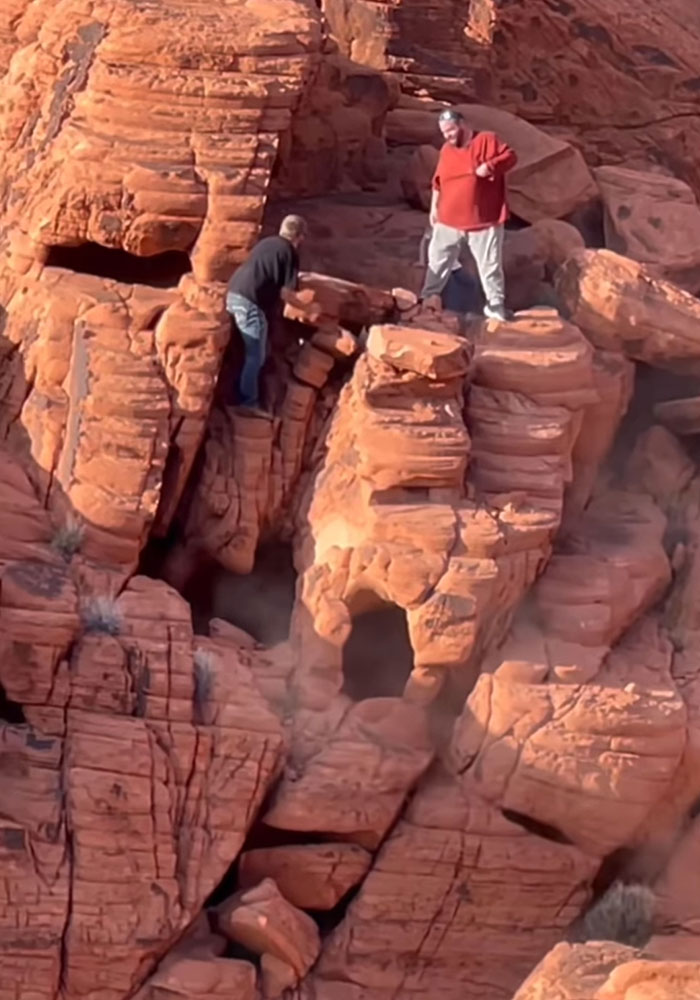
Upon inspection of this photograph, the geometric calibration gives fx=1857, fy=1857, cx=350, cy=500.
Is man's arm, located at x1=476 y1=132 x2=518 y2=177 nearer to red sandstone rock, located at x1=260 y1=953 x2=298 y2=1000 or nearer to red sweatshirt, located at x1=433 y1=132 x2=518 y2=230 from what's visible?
red sweatshirt, located at x1=433 y1=132 x2=518 y2=230

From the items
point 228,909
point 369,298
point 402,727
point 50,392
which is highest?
point 369,298

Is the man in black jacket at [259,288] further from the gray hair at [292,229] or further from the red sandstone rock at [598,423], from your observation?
the red sandstone rock at [598,423]

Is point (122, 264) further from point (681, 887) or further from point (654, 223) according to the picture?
→ point (681, 887)

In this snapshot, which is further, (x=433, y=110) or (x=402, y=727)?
(x=433, y=110)

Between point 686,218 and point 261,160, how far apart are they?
4382 mm

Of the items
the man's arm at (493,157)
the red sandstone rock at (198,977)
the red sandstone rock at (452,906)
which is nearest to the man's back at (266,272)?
the man's arm at (493,157)

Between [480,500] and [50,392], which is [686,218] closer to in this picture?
[480,500]

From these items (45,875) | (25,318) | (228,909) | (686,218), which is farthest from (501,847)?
(686,218)

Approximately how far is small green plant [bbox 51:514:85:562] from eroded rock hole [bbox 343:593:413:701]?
195 cm

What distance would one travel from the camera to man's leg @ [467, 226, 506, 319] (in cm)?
1360

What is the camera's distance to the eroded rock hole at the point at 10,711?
40.3 feet

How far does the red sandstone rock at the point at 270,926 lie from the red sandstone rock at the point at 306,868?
0.12 meters

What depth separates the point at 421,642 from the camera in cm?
1239

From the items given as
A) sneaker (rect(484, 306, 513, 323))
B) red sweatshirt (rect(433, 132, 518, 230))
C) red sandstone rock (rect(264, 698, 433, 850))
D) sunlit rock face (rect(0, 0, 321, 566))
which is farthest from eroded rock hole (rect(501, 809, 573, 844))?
red sweatshirt (rect(433, 132, 518, 230))
